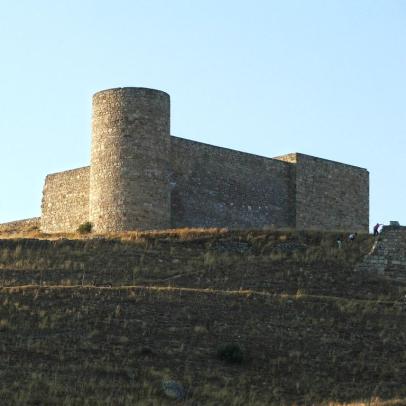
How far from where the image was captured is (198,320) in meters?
26.7

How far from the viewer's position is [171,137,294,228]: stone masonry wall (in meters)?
41.1

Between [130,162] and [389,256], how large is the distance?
8586mm

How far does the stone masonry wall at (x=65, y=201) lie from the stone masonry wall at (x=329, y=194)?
7211mm

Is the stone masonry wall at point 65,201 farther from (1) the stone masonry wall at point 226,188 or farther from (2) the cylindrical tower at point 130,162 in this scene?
(1) the stone masonry wall at point 226,188

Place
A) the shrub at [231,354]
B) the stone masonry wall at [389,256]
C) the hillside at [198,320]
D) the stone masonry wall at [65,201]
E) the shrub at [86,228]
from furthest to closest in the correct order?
the stone masonry wall at [65,201]
the shrub at [86,228]
the stone masonry wall at [389,256]
the shrub at [231,354]
the hillside at [198,320]

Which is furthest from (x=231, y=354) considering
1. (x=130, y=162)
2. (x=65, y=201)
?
(x=65, y=201)

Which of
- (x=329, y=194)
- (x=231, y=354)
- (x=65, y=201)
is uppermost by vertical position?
(x=329, y=194)

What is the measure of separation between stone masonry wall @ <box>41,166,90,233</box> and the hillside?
615cm

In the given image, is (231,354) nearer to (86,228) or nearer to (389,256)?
(389,256)

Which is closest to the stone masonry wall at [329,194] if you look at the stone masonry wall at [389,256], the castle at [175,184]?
the castle at [175,184]

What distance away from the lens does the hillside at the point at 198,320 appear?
882 inches

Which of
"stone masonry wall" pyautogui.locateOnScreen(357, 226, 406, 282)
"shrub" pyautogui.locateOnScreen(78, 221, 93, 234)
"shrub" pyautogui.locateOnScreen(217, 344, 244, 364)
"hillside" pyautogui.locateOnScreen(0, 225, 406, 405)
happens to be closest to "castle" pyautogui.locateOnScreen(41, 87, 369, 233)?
"shrub" pyautogui.locateOnScreen(78, 221, 93, 234)

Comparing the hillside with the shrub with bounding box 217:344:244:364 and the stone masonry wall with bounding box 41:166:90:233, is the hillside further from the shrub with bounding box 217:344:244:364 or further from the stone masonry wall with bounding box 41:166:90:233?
the stone masonry wall with bounding box 41:166:90:233

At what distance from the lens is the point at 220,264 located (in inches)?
1335
